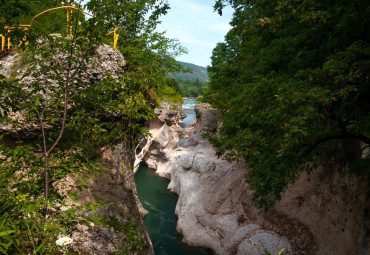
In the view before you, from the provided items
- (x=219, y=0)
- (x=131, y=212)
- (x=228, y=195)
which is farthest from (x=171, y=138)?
Answer: (x=219, y=0)

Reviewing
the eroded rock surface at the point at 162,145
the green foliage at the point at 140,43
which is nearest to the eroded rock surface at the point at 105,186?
the green foliage at the point at 140,43

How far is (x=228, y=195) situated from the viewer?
13727 millimetres

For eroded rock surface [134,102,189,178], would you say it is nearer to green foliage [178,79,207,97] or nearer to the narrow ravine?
the narrow ravine

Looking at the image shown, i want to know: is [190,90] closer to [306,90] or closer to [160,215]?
[160,215]

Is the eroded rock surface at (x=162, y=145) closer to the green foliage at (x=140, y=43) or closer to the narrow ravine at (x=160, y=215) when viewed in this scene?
the narrow ravine at (x=160, y=215)

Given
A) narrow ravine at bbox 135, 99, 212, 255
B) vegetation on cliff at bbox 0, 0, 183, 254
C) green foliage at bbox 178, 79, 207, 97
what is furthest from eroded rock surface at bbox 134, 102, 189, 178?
green foliage at bbox 178, 79, 207, 97

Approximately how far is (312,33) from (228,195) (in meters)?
9.75

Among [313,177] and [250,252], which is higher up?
[313,177]

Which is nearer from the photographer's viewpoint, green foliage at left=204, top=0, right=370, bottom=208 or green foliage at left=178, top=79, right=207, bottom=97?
green foliage at left=204, top=0, right=370, bottom=208

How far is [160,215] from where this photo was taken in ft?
57.5

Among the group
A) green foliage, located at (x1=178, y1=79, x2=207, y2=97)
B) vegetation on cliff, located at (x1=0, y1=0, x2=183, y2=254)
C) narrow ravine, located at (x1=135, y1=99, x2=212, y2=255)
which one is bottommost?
narrow ravine, located at (x1=135, y1=99, x2=212, y2=255)

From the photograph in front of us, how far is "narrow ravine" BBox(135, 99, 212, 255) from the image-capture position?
13.5 meters

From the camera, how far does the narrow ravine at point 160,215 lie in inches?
530

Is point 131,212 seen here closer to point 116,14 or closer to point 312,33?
point 116,14
